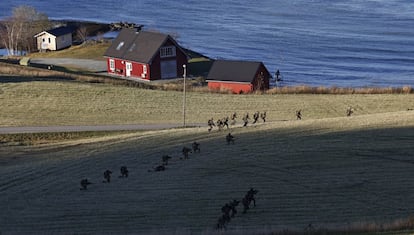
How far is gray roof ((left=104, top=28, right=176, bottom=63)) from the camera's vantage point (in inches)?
2665

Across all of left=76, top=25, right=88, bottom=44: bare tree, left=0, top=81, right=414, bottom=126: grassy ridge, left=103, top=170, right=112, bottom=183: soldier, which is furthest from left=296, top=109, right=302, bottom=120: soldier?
left=76, top=25, right=88, bottom=44: bare tree

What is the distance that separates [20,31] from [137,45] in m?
26.1

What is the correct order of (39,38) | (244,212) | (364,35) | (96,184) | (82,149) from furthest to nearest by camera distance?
(364,35)
(39,38)
(82,149)
(96,184)
(244,212)

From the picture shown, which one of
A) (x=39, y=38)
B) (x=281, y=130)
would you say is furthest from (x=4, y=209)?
(x=39, y=38)

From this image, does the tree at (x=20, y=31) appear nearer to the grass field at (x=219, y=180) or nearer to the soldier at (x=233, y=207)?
the grass field at (x=219, y=180)

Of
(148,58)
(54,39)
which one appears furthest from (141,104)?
(54,39)

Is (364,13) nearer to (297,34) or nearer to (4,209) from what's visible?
(297,34)

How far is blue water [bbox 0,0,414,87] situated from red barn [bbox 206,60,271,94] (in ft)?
40.1

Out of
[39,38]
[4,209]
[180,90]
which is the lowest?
[4,209]

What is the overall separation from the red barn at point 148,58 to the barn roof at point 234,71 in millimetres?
8262

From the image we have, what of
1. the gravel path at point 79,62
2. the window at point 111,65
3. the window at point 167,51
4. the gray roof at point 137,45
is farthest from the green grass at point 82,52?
the window at point 167,51

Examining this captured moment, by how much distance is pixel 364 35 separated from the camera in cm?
9988

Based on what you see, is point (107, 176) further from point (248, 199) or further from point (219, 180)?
point (248, 199)

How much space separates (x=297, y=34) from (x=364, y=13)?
21.8m
